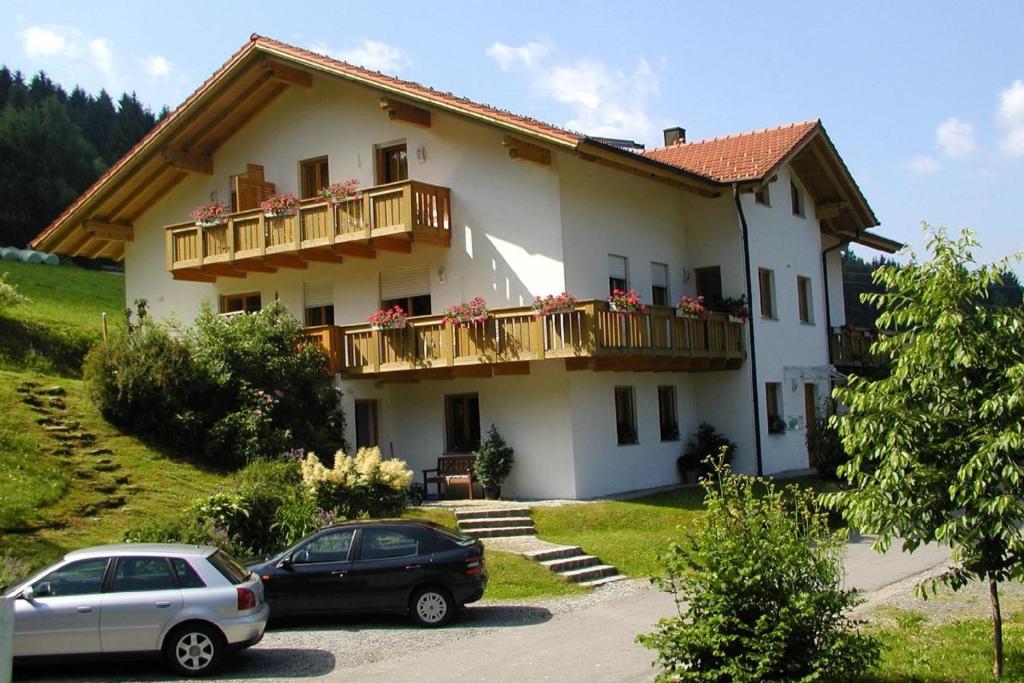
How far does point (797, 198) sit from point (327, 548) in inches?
848

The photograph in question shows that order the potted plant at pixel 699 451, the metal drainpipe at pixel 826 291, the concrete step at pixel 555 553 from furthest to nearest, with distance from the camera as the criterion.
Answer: the metal drainpipe at pixel 826 291 < the potted plant at pixel 699 451 < the concrete step at pixel 555 553

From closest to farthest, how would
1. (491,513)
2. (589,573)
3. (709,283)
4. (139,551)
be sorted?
(139,551) → (589,573) → (491,513) → (709,283)

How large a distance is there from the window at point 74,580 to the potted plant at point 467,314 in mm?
12315

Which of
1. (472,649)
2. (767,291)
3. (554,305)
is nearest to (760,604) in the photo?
(472,649)

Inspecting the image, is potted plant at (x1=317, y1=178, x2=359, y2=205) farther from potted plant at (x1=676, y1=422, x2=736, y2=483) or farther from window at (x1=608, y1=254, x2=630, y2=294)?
potted plant at (x1=676, y1=422, x2=736, y2=483)

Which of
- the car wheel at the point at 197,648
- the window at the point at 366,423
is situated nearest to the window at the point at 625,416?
the window at the point at 366,423

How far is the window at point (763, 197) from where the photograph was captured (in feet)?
93.7

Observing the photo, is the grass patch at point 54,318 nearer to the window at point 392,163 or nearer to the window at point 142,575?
the window at point 392,163

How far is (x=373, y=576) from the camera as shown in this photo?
13.6 m

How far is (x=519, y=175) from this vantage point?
23906mm

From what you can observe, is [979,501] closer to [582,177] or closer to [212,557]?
[212,557]

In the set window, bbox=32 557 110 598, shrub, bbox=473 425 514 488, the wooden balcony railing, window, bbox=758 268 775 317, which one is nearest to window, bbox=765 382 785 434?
window, bbox=758 268 775 317

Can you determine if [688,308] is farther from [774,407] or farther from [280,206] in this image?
[280,206]

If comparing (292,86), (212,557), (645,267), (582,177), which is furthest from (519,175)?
(212,557)
